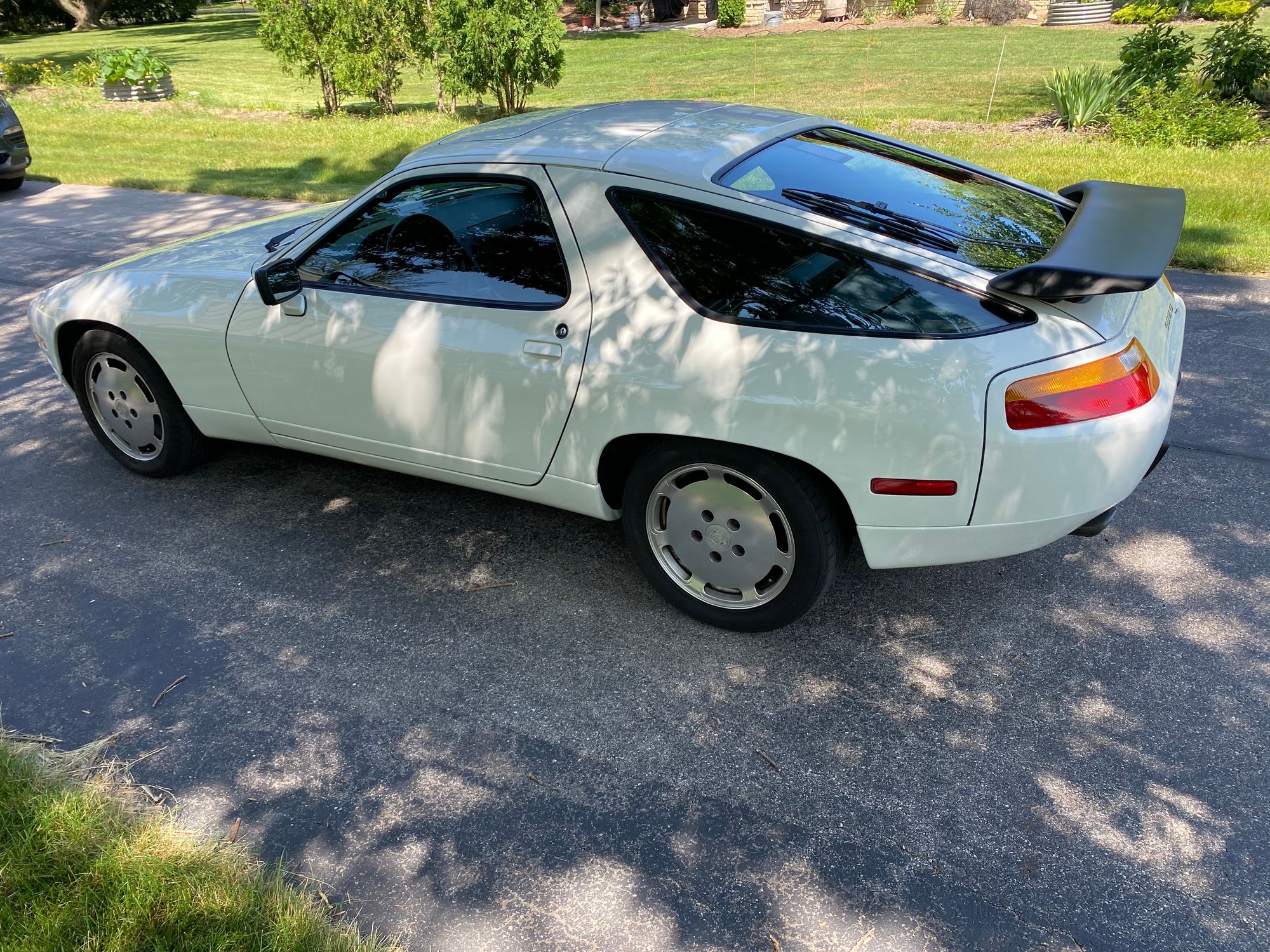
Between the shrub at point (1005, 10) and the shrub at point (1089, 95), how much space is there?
2221 centimetres

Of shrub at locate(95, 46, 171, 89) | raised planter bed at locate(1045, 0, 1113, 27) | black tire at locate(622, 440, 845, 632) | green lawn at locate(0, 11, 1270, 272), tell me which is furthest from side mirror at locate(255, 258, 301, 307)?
raised planter bed at locate(1045, 0, 1113, 27)

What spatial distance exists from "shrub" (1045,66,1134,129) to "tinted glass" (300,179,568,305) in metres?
11.1

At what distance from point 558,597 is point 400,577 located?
0.66 m

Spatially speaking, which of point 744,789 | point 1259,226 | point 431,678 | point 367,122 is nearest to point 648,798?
point 744,789

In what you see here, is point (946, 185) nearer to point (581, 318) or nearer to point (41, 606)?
point (581, 318)

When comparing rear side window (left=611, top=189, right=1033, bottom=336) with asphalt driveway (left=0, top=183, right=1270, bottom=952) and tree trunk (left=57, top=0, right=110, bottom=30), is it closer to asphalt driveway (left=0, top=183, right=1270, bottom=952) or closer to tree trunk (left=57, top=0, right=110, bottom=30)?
asphalt driveway (left=0, top=183, right=1270, bottom=952)

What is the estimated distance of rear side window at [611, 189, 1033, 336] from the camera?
310 centimetres

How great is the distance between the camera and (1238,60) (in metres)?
12.0

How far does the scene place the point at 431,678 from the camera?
11.5 ft

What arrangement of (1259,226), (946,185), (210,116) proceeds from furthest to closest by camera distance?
(210,116)
(1259,226)
(946,185)

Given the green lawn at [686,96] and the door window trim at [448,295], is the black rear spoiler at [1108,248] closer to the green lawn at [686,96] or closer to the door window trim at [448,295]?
the door window trim at [448,295]

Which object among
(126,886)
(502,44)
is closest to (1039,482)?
(126,886)

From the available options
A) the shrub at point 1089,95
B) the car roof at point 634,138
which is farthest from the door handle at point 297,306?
the shrub at point 1089,95

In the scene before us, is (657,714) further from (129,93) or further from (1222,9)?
(129,93)
